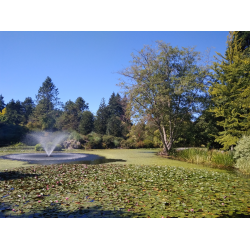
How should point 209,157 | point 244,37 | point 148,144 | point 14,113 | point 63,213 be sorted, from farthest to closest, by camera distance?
1. point 14,113
2. point 148,144
3. point 244,37
4. point 209,157
5. point 63,213

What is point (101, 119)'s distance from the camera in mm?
31109

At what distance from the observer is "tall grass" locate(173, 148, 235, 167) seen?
900 centimetres

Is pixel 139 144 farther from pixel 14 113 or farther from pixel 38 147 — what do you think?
pixel 14 113

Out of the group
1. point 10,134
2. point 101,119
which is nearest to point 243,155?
point 10,134

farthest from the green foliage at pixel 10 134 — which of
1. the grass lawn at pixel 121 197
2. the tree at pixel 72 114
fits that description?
the grass lawn at pixel 121 197

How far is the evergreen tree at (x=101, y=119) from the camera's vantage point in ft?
96.7

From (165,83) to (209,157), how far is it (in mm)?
6020

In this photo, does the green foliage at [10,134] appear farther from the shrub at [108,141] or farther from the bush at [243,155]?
the bush at [243,155]

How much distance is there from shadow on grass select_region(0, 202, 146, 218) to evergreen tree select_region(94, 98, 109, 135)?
26.0 metres

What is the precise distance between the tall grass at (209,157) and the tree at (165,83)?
3030 mm

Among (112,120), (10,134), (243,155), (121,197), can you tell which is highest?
(112,120)
